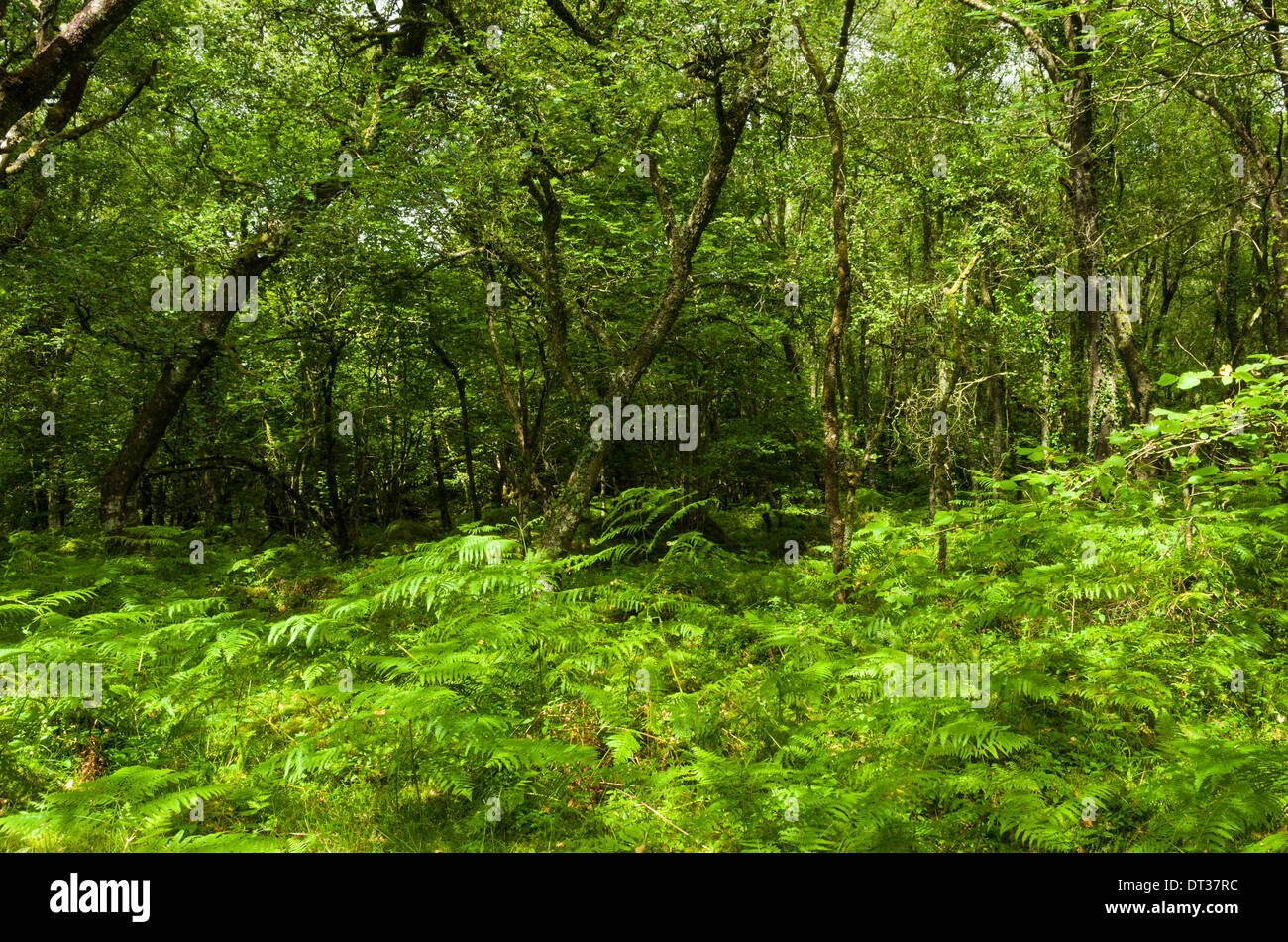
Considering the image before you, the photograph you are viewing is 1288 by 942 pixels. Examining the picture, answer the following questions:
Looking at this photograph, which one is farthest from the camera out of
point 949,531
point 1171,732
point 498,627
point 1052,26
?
point 1052,26

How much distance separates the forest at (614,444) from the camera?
380 centimetres

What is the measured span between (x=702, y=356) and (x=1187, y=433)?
8.07 meters

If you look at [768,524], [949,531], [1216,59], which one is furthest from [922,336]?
[949,531]

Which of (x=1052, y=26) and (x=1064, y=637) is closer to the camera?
(x=1064, y=637)

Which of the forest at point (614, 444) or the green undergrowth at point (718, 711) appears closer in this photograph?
the green undergrowth at point (718, 711)

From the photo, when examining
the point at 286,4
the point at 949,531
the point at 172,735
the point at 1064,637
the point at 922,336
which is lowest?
the point at 172,735

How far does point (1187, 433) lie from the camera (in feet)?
14.1

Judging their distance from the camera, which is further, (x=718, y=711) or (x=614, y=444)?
(x=614, y=444)

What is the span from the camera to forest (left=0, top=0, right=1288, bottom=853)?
380 cm

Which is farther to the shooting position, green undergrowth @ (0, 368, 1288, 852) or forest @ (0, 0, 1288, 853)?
forest @ (0, 0, 1288, 853)

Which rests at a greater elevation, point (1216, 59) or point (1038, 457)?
point (1216, 59)

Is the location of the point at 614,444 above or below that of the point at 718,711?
above

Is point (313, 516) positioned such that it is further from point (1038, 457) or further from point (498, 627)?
point (1038, 457)

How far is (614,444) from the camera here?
386 inches
